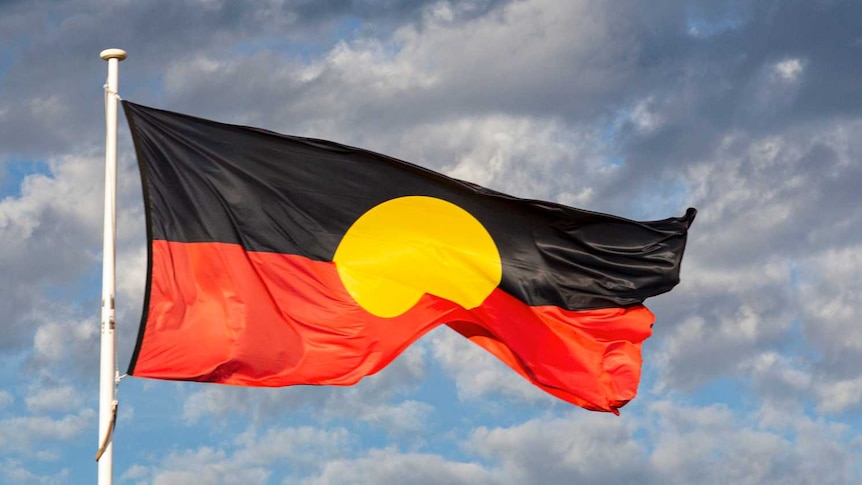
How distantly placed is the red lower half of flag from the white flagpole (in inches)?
16.9

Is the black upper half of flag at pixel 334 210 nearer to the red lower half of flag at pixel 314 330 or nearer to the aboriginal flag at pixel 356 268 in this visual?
the aboriginal flag at pixel 356 268

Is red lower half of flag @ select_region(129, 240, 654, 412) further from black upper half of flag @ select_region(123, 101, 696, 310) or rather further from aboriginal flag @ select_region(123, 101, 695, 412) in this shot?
black upper half of flag @ select_region(123, 101, 696, 310)

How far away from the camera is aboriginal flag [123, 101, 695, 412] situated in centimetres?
2083

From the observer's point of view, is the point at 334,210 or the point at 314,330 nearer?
the point at 314,330

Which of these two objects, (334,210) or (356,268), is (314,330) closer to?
(356,268)

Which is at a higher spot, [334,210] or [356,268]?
[334,210]

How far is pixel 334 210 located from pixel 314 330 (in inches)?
84.8

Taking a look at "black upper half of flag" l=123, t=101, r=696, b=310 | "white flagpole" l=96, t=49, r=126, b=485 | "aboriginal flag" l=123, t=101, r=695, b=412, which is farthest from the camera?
"black upper half of flag" l=123, t=101, r=696, b=310

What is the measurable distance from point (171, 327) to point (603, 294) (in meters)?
8.60

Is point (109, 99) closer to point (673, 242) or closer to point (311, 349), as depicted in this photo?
point (311, 349)

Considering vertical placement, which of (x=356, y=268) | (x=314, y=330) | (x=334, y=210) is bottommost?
(x=314, y=330)

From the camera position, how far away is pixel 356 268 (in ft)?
74.8

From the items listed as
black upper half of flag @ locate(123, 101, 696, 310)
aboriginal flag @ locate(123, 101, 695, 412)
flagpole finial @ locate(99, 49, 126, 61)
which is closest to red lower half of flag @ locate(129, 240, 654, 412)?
aboriginal flag @ locate(123, 101, 695, 412)

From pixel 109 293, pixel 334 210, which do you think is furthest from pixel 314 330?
pixel 109 293
